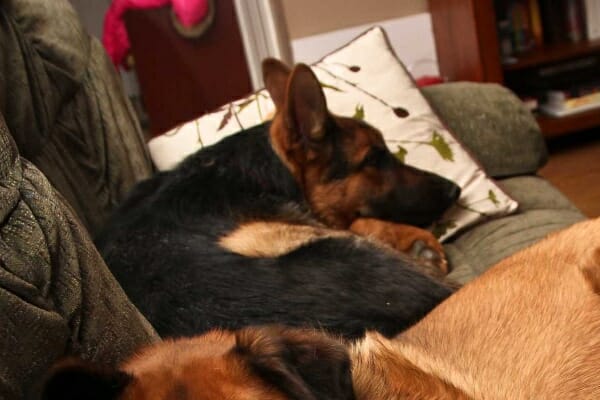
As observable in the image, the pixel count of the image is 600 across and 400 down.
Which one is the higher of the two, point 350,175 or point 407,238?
point 350,175

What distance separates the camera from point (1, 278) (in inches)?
30.7

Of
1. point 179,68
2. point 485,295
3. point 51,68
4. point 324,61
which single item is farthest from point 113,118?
point 179,68

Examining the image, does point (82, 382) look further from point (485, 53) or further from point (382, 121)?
point (485, 53)

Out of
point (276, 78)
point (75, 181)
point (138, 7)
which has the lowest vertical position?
point (75, 181)

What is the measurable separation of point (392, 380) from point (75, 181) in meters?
1.04

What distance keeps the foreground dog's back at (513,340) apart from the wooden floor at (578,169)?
65.4 inches

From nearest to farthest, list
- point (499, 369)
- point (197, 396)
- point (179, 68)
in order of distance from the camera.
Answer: point (197, 396)
point (499, 369)
point (179, 68)

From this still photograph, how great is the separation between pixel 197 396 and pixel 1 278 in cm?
26

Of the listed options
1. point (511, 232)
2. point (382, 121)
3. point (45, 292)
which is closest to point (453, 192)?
point (511, 232)

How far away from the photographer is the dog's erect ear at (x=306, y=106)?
170 centimetres

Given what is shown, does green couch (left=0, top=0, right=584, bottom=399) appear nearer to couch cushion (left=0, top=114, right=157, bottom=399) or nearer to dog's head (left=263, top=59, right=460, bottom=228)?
couch cushion (left=0, top=114, right=157, bottom=399)

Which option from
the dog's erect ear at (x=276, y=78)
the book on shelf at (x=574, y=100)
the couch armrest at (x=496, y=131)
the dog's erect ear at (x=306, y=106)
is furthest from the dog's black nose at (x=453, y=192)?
the book on shelf at (x=574, y=100)

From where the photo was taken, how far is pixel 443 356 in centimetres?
109

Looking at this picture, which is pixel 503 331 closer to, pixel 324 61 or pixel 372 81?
pixel 372 81
